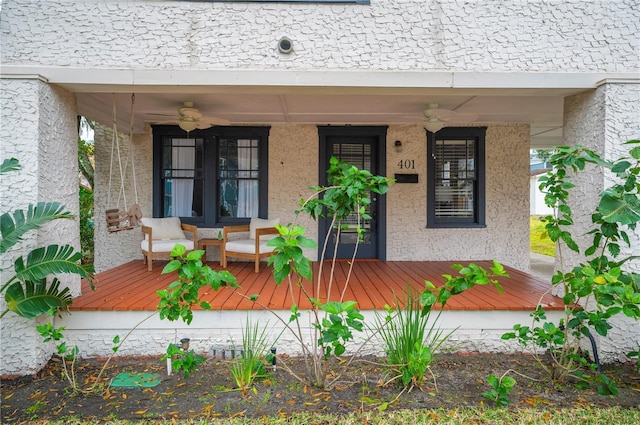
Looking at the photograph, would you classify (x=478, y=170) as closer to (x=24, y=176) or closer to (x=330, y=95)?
(x=330, y=95)

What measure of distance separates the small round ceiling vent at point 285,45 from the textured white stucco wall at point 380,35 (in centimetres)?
6

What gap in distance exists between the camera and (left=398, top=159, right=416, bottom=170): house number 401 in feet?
21.9

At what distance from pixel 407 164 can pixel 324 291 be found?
10.9ft

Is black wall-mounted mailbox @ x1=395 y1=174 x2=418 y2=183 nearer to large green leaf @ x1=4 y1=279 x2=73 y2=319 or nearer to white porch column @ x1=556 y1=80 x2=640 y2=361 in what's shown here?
Result: white porch column @ x1=556 y1=80 x2=640 y2=361

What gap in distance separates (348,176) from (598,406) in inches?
111

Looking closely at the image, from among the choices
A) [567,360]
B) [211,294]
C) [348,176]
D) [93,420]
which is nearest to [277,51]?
[348,176]

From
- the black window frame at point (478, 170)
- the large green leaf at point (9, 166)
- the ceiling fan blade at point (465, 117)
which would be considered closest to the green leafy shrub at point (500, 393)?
the black window frame at point (478, 170)

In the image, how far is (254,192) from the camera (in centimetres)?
673

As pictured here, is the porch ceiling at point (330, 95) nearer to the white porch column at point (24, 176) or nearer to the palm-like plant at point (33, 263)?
the white porch column at point (24, 176)

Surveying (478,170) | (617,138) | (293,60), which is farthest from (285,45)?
(478,170)

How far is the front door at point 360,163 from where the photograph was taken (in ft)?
21.8

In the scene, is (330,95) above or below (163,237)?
above

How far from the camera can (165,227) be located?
6176mm

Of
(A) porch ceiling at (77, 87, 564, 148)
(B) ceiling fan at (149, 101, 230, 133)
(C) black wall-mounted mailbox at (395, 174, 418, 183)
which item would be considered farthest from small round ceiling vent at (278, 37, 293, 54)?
(C) black wall-mounted mailbox at (395, 174, 418, 183)
